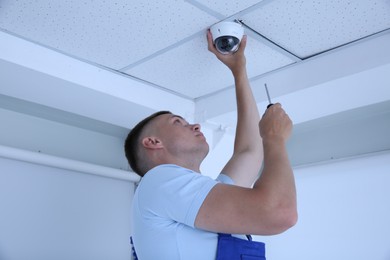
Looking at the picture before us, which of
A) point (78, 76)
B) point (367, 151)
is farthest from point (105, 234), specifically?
point (367, 151)

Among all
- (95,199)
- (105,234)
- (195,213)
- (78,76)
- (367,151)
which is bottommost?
(195,213)

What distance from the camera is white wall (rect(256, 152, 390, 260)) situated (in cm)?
177

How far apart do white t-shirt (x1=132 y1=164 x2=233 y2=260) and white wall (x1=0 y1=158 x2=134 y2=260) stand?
78 centimetres

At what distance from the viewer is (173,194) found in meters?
1.07

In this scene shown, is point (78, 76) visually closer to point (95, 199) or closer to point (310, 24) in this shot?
point (95, 199)

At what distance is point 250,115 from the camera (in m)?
1.58

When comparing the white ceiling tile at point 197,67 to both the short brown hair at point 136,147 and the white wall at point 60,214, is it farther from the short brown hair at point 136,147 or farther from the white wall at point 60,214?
the white wall at point 60,214

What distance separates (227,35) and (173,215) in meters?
0.64

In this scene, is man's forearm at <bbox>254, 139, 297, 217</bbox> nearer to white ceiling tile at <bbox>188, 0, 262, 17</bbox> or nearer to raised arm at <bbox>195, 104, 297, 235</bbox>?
raised arm at <bbox>195, 104, 297, 235</bbox>

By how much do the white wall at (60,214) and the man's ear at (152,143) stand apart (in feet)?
2.08

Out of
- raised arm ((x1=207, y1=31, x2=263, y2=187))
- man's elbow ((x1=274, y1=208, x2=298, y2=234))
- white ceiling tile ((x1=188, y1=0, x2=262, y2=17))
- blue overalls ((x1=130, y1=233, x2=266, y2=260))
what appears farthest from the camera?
raised arm ((x1=207, y1=31, x2=263, y2=187))

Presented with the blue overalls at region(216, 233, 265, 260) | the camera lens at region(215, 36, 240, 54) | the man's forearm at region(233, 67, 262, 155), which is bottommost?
the blue overalls at region(216, 233, 265, 260)

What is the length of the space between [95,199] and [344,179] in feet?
3.69

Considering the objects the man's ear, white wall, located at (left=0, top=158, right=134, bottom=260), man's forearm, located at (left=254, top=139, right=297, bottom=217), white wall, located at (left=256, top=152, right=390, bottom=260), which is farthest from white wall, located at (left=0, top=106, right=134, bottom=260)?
man's forearm, located at (left=254, top=139, right=297, bottom=217)
